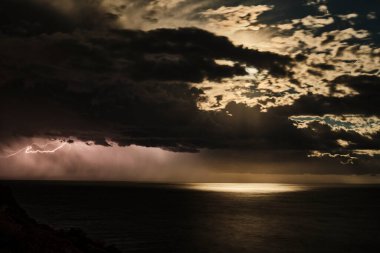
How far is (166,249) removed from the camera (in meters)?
53.1

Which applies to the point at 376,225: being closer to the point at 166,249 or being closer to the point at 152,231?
the point at 152,231

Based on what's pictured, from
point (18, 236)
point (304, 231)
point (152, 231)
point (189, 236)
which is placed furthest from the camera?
point (304, 231)

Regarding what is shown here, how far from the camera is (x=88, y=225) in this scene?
257 ft

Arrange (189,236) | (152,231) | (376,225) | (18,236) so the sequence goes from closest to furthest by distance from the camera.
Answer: (18,236) < (189,236) < (152,231) < (376,225)

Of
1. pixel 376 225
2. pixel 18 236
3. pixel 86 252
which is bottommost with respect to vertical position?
pixel 376 225

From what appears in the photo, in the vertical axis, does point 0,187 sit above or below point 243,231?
above

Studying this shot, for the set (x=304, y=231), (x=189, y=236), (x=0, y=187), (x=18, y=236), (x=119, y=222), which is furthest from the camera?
(x=119, y=222)

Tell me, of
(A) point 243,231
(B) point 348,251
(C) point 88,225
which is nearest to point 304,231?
(A) point 243,231

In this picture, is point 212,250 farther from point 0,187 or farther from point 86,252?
point 0,187

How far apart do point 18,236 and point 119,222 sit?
64.7 m

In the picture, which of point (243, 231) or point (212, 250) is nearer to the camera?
point (212, 250)

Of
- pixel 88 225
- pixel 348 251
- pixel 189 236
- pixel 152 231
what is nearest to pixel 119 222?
pixel 88 225

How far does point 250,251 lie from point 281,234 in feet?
64.8

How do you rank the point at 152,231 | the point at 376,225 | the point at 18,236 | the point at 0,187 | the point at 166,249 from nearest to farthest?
the point at 18,236
the point at 0,187
the point at 166,249
the point at 152,231
the point at 376,225
